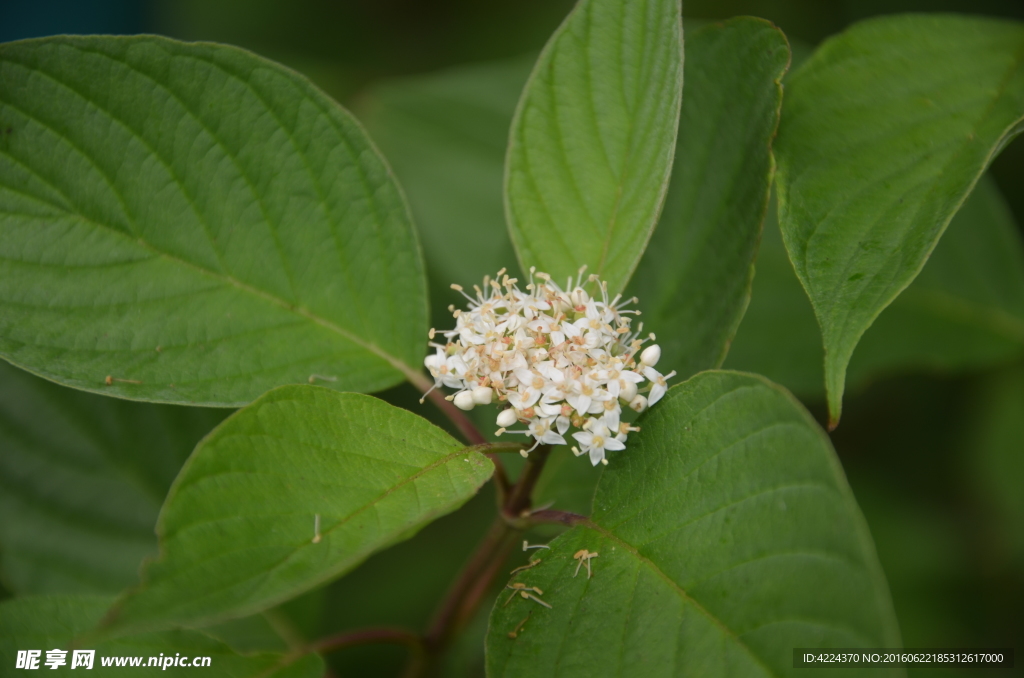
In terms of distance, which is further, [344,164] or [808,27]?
[808,27]

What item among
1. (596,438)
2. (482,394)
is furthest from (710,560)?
(482,394)

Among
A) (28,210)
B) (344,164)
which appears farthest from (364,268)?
(28,210)

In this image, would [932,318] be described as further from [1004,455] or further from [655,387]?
[655,387]

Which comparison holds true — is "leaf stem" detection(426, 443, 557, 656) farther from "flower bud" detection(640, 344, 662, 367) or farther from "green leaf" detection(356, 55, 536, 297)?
"green leaf" detection(356, 55, 536, 297)

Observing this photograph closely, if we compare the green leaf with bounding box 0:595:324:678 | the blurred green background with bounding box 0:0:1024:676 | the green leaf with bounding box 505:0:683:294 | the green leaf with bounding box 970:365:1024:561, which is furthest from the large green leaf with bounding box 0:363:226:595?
the green leaf with bounding box 970:365:1024:561

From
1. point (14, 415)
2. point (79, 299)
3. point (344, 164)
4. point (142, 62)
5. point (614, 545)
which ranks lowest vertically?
point (14, 415)

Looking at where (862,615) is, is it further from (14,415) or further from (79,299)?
(14,415)
